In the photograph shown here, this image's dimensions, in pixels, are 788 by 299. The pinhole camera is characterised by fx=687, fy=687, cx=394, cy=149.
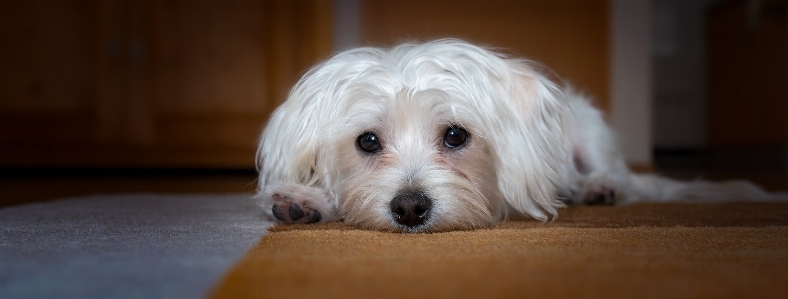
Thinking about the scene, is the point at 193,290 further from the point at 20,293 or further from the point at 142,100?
the point at 142,100

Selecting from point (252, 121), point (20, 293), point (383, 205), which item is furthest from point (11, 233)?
point (252, 121)

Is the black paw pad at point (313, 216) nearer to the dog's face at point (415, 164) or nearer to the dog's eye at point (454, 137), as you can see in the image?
the dog's face at point (415, 164)

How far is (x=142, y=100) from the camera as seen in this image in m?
4.47

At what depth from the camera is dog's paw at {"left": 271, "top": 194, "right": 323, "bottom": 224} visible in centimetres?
153

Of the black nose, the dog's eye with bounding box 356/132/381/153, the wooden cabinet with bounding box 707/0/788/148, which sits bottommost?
the wooden cabinet with bounding box 707/0/788/148

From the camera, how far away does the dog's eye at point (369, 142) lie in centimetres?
158

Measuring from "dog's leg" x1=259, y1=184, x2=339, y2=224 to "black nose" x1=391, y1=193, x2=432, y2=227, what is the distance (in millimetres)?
281

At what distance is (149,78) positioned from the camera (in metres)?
4.46

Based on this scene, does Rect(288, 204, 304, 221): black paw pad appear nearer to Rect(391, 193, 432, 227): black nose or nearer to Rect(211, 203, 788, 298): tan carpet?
Rect(211, 203, 788, 298): tan carpet

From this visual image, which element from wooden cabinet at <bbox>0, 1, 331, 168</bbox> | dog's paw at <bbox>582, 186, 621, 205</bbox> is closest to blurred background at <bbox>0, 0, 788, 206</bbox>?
wooden cabinet at <bbox>0, 1, 331, 168</bbox>

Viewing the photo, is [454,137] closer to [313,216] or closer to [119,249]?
[313,216]

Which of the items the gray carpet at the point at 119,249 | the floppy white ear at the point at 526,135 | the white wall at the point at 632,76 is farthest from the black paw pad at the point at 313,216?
the white wall at the point at 632,76

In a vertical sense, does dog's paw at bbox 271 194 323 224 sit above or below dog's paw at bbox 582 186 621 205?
above

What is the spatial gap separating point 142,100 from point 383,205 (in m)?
3.53
